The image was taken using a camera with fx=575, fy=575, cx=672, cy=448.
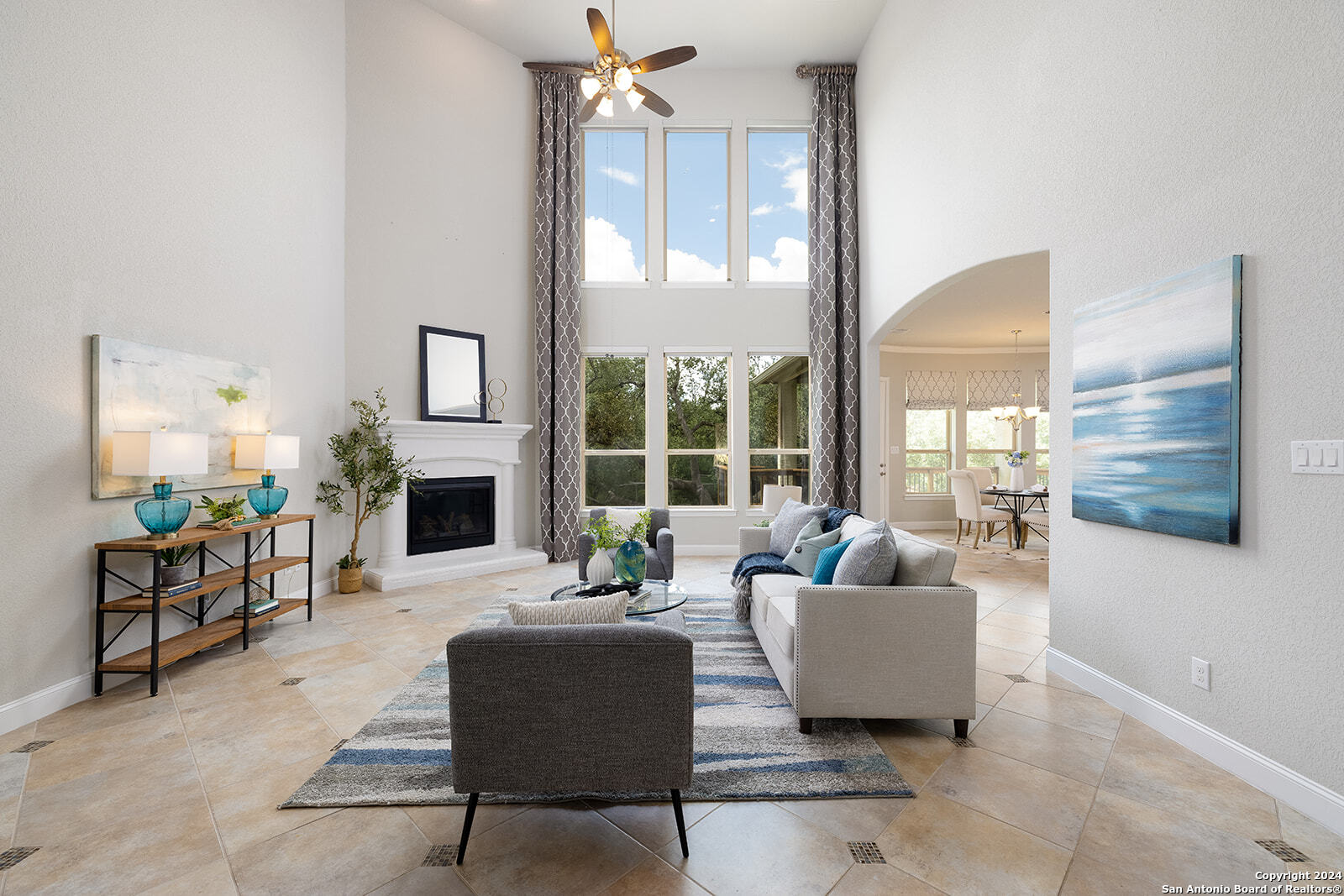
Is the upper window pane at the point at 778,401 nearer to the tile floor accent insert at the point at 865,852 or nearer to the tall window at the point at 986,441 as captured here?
the tall window at the point at 986,441

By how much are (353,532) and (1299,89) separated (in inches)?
253

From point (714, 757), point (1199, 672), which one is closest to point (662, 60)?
point (714, 757)

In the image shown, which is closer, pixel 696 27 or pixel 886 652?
pixel 886 652

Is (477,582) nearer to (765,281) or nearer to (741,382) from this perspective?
(741,382)

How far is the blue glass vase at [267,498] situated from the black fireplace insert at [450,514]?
1409mm

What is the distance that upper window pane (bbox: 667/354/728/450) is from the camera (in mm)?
6793

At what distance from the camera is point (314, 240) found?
471 centimetres

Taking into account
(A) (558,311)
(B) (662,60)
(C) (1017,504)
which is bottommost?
(C) (1017,504)

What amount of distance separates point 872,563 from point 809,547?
3.37 feet

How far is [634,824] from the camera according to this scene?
6.30 ft

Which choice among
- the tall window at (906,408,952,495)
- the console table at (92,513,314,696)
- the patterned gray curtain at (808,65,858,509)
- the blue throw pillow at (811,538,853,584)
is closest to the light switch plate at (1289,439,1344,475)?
the blue throw pillow at (811,538,853,584)

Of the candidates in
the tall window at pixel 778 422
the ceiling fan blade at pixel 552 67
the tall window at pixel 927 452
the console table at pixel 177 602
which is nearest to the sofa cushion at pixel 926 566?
the console table at pixel 177 602

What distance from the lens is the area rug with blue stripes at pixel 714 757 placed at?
206cm

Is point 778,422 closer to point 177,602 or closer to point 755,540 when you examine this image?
point 755,540
